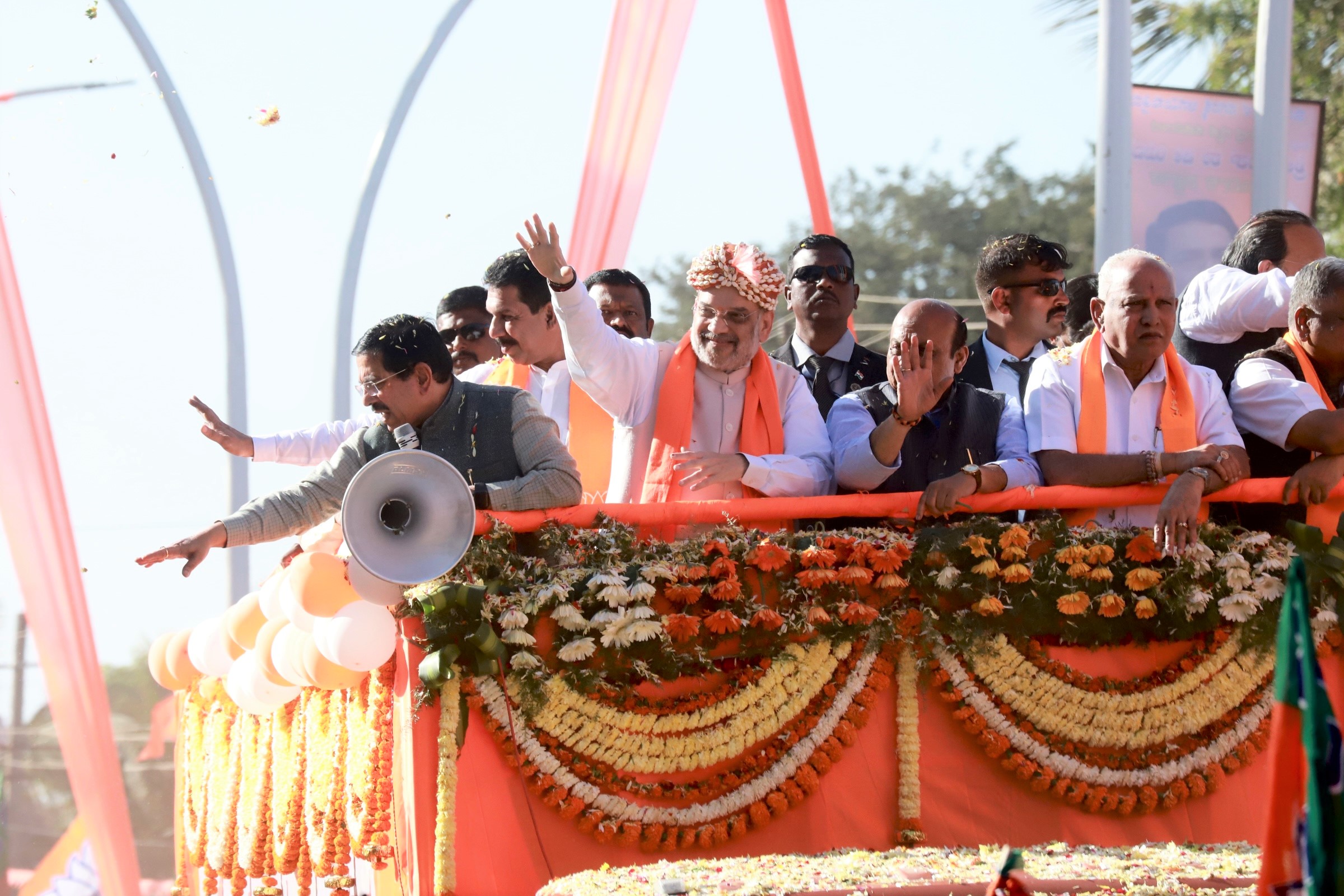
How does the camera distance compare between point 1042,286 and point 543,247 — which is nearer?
point 543,247

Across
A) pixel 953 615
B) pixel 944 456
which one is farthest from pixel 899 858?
pixel 944 456

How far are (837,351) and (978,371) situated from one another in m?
0.57

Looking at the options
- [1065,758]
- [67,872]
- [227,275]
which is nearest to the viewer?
[1065,758]

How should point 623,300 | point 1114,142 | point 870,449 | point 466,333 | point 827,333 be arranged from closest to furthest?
point 870,449
point 827,333
point 623,300
point 466,333
point 1114,142

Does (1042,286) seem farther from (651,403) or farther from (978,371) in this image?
(651,403)

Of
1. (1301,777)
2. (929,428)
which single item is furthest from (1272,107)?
(1301,777)

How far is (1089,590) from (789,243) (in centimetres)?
2785

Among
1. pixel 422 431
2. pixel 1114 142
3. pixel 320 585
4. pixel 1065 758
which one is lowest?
pixel 1065 758

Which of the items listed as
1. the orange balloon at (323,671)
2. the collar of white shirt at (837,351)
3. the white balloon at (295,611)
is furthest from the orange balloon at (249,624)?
the collar of white shirt at (837,351)

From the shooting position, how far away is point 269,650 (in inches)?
175

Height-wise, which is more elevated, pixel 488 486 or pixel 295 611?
pixel 488 486

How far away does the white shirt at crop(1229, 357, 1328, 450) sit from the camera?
4.71m

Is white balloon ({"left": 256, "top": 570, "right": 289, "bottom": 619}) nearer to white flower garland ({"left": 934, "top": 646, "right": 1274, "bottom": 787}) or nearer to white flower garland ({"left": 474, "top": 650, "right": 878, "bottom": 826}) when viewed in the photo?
white flower garland ({"left": 474, "top": 650, "right": 878, "bottom": 826})

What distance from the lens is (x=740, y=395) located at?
497cm
